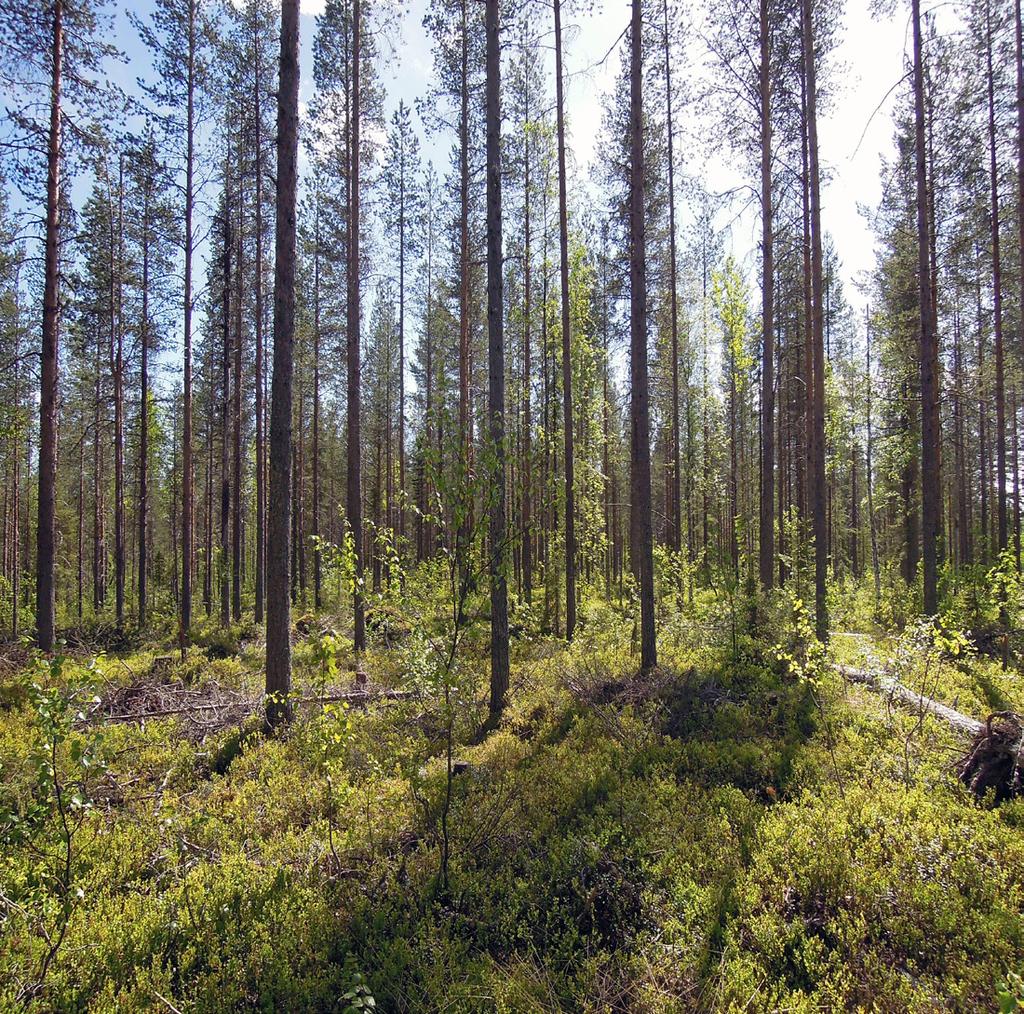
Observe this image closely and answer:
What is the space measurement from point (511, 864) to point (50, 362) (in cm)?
1260

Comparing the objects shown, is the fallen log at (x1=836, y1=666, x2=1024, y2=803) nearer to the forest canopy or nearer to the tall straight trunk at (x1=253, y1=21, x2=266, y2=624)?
the forest canopy

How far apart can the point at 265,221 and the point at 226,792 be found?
54.9 ft

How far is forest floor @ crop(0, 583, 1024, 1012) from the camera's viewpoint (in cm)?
338

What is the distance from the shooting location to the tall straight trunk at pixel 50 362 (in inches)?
403

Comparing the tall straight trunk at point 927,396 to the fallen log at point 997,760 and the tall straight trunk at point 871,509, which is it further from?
the tall straight trunk at point 871,509

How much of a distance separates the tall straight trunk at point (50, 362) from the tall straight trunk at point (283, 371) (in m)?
5.72

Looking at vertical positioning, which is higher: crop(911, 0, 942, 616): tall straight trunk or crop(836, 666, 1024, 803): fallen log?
crop(911, 0, 942, 616): tall straight trunk

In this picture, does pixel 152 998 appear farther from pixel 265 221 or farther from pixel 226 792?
pixel 265 221

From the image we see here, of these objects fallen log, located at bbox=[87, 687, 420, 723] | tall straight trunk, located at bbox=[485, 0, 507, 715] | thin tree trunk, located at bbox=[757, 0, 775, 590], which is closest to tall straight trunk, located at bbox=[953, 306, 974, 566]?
thin tree trunk, located at bbox=[757, 0, 775, 590]

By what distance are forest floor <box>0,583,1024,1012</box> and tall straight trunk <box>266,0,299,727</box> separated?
1183 millimetres

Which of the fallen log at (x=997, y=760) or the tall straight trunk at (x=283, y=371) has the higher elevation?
the tall straight trunk at (x=283, y=371)

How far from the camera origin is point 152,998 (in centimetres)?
337

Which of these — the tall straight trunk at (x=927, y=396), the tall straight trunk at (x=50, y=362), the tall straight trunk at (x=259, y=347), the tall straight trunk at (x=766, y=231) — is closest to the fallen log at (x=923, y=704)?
the tall straight trunk at (x=766, y=231)

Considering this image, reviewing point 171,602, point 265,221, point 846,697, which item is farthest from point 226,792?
point 171,602
